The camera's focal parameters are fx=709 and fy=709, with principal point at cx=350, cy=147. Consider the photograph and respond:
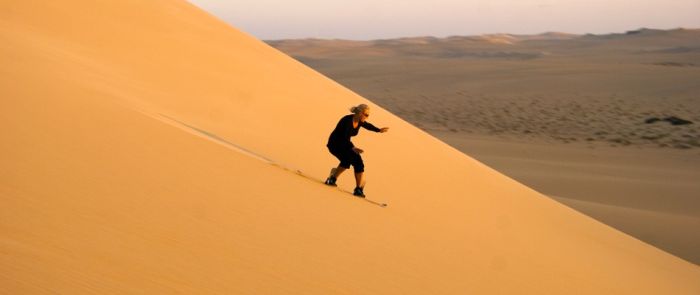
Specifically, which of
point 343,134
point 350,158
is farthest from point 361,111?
point 350,158

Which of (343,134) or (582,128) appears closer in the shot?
(343,134)

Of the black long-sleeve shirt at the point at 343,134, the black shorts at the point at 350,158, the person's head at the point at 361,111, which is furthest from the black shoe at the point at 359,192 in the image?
the person's head at the point at 361,111

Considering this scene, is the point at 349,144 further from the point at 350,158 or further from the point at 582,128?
the point at 582,128

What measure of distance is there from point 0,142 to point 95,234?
126 centimetres

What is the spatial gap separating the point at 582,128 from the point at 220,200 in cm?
2144

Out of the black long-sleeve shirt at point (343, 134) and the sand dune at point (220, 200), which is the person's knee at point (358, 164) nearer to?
the black long-sleeve shirt at point (343, 134)

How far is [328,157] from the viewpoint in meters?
8.16

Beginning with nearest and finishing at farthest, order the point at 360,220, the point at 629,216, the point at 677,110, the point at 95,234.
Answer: the point at 95,234 → the point at 360,220 → the point at 629,216 → the point at 677,110

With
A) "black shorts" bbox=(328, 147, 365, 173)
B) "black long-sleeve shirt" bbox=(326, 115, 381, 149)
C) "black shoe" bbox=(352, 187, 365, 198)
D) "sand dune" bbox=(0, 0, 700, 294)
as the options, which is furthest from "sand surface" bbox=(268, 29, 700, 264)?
"black long-sleeve shirt" bbox=(326, 115, 381, 149)

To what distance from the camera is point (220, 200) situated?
14.8ft

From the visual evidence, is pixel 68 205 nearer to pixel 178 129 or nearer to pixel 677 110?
pixel 178 129

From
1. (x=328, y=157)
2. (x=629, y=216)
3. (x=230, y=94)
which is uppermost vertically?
(x=230, y=94)

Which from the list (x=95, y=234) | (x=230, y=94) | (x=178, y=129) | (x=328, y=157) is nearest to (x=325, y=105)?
(x=230, y=94)

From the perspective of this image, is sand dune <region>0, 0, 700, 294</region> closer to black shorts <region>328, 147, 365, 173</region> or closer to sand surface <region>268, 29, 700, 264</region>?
black shorts <region>328, 147, 365, 173</region>
